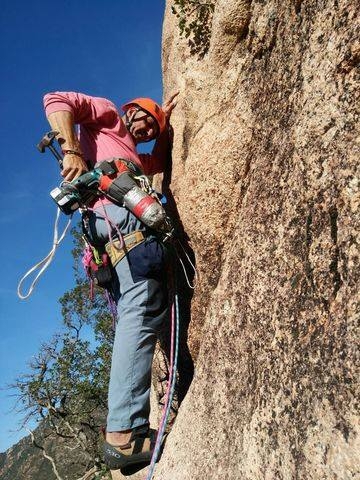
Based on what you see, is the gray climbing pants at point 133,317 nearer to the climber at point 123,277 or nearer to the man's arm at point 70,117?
the climber at point 123,277

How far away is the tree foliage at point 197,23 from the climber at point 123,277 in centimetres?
124

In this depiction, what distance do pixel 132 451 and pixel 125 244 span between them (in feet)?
5.96

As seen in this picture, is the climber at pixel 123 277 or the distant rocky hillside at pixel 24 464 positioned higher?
the distant rocky hillside at pixel 24 464

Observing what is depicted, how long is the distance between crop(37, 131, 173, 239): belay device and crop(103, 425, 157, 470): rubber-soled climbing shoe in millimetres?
1783

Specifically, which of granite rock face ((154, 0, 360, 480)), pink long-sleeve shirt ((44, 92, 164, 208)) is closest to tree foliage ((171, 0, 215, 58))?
granite rock face ((154, 0, 360, 480))

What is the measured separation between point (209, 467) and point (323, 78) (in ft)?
9.11

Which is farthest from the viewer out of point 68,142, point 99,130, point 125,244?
point 99,130

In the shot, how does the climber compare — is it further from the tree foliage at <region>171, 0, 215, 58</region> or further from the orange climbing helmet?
the tree foliage at <region>171, 0, 215, 58</region>

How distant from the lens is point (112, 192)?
14.0 feet

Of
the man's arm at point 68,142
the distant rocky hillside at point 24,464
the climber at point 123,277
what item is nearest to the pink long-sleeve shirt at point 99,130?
the climber at point 123,277

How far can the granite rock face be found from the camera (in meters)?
2.40

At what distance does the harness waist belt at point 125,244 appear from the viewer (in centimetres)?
423

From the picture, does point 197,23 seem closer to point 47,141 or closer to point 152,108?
point 152,108

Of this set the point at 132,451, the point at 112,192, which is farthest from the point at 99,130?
the point at 132,451
